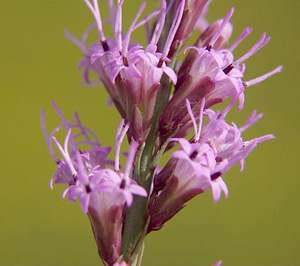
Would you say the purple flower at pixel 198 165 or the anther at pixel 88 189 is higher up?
the anther at pixel 88 189

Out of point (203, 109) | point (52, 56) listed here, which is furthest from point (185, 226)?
point (203, 109)

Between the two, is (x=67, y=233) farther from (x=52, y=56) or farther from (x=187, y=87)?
(x=187, y=87)

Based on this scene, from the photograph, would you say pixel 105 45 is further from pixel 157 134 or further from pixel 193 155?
pixel 193 155

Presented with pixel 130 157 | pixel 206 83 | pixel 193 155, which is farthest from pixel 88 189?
pixel 206 83

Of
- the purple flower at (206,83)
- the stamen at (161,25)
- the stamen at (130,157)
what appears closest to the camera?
the stamen at (130,157)

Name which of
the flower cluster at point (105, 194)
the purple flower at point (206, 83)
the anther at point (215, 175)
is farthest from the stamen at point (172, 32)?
the anther at point (215, 175)

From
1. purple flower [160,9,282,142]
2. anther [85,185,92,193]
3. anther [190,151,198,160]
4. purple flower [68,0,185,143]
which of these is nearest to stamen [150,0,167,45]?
purple flower [68,0,185,143]

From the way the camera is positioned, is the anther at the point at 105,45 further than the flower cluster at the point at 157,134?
Yes

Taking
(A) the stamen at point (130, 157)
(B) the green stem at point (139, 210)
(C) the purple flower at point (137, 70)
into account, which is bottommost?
(B) the green stem at point (139, 210)

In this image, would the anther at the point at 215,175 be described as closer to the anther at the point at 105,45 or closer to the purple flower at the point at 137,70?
the purple flower at the point at 137,70
